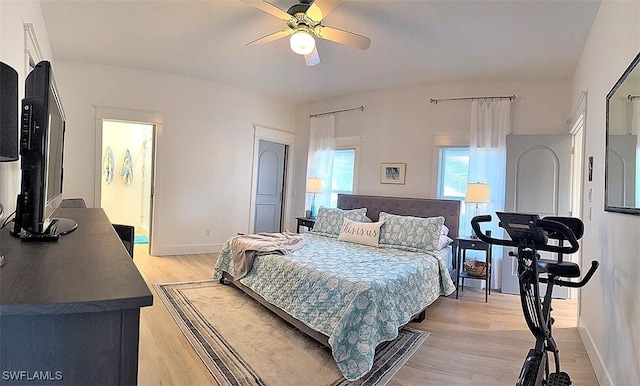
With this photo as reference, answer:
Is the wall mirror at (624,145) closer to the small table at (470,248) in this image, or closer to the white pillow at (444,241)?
the white pillow at (444,241)

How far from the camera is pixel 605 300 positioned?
95.7 inches

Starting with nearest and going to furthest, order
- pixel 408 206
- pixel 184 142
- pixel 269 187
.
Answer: pixel 408 206 < pixel 184 142 < pixel 269 187

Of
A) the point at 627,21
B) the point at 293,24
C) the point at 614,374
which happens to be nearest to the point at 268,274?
the point at 293,24

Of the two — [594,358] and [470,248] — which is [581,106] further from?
[594,358]

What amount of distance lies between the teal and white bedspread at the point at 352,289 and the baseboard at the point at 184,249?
2.09 metres

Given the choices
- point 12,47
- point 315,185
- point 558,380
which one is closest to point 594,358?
point 558,380

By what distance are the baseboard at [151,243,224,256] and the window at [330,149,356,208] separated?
2.05 metres

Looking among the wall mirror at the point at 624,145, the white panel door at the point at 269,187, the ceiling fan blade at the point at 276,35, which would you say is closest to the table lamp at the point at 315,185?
the white panel door at the point at 269,187

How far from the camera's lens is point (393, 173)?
17.7 ft

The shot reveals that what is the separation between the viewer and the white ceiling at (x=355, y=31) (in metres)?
3.15

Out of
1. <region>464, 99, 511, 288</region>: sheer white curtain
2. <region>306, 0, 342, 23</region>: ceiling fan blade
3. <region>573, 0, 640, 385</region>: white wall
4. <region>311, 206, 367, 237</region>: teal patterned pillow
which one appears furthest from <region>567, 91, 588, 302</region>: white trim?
<region>306, 0, 342, 23</region>: ceiling fan blade

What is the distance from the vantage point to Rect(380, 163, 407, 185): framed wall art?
533 centimetres

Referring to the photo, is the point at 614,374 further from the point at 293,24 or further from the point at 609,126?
the point at 293,24

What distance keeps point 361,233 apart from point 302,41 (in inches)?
87.2
